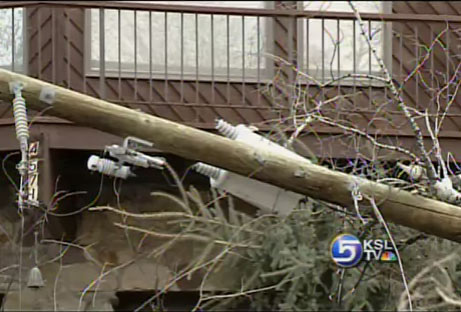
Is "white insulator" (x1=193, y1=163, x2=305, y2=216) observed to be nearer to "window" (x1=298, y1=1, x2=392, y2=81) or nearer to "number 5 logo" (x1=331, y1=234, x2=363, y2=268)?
"number 5 logo" (x1=331, y1=234, x2=363, y2=268)

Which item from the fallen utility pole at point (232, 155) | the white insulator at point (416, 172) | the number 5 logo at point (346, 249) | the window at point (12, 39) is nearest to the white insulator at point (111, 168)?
the fallen utility pole at point (232, 155)

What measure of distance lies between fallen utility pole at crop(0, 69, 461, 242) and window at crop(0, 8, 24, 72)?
3.00 meters

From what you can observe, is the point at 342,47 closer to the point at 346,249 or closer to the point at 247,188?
the point at 346,249

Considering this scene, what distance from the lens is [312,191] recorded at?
20.0 feet

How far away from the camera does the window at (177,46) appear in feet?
31.3

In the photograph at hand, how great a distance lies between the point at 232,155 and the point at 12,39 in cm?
349

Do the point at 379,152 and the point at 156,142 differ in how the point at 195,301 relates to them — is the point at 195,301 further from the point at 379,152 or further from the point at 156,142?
the point at 156,142

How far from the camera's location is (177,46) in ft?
31.8

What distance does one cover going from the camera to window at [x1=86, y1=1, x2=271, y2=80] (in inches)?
375

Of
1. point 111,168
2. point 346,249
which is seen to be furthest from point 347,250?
point 111,168

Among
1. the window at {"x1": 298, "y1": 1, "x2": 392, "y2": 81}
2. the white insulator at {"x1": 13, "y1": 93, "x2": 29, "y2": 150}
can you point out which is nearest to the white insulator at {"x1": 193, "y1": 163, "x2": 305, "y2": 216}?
the white insulator at {"x1": 13, "y1": 93, "x2": 29, "y2": 150}

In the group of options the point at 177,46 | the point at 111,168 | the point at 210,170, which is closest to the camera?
the point at 111,168

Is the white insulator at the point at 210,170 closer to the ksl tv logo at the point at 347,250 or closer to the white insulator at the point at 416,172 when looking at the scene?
the ksl tv logo at the point at 347,250

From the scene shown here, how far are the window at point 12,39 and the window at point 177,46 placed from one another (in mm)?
636
